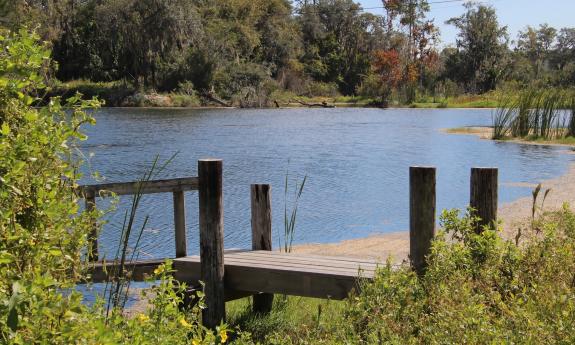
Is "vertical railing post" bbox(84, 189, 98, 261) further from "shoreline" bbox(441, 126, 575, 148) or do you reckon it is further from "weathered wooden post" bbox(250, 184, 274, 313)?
"shoreline" bbox(441, 126, 575, 148)

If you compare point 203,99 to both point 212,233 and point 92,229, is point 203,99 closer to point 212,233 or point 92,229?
point 212,233

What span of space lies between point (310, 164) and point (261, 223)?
14004mm

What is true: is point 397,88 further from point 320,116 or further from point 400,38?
point 320,116

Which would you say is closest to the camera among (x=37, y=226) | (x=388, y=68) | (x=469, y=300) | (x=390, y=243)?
(x=37, y=226)

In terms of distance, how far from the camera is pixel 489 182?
514 cm

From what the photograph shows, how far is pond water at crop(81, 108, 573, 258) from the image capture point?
1208 cm

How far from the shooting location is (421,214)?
5000 millimetres

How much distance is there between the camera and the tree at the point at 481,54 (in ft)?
218

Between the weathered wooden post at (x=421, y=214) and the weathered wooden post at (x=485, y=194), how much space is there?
40 centimetres

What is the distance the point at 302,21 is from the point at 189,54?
24048 mm

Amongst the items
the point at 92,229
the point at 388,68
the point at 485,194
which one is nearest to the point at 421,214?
the point at 485,194

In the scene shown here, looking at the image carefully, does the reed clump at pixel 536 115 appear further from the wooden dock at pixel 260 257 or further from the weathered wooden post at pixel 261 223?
the wooden dock at pixel 260 257

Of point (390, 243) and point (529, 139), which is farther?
point (529, 139)

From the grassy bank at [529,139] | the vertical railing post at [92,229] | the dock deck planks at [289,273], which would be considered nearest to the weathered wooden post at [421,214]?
the dock deck planks at [289,273]
